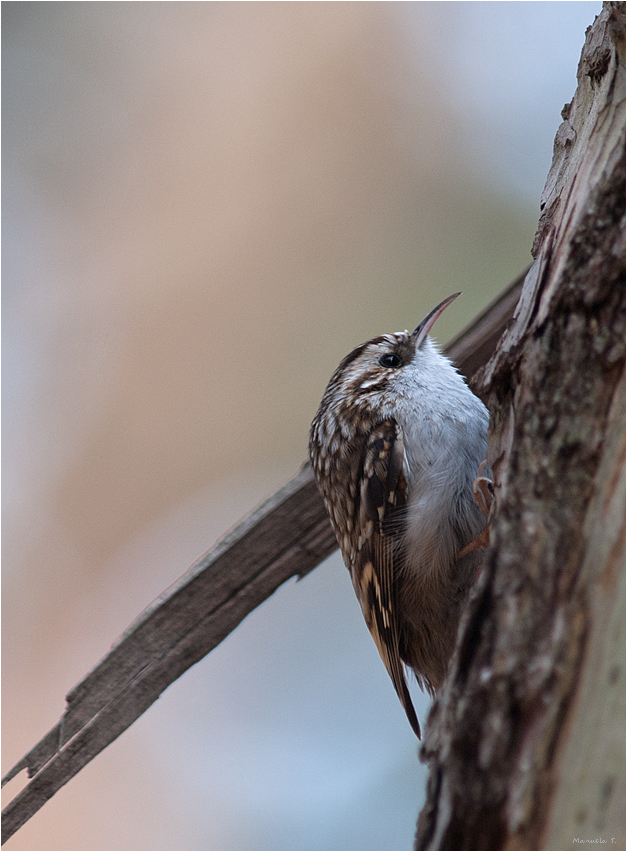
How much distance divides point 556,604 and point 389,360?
4.69 ft

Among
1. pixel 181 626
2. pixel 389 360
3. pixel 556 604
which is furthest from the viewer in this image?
pixel 389 360

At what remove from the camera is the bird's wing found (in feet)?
5.65

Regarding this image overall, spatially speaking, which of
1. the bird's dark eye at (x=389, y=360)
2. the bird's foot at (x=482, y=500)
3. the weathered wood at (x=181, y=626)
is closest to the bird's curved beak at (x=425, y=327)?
the bird's dark eye at (x=389, y=360)

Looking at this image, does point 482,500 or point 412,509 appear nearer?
point 482,500

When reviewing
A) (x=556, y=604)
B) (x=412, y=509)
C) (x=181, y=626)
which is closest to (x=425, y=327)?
(x=412, y=509)

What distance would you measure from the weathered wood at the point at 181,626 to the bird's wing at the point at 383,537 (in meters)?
0.21

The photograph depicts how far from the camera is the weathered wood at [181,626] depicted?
129 centimetres

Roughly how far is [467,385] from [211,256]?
2538 mm

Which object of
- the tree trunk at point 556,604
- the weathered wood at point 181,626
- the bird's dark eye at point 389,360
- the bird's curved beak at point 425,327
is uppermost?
the bird's curved beak at point 425,327

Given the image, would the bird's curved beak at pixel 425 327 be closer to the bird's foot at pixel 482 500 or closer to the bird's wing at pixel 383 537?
the bird's wing at pixel 383 537

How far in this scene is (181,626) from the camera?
140cm

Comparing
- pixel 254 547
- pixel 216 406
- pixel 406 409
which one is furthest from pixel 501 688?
pixel 216 406

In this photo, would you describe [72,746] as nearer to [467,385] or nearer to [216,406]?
[467,385]

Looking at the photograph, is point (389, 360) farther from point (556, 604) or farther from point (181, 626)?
point (556, 604)
